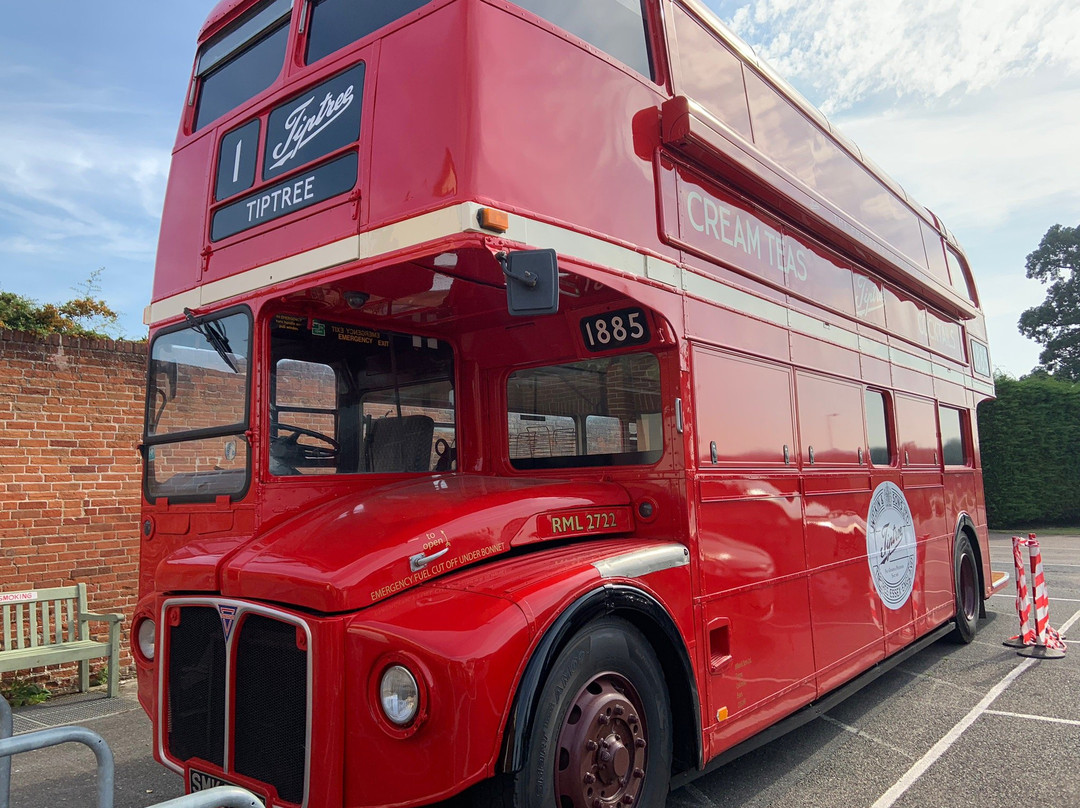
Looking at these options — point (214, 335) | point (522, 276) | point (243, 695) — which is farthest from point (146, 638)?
point (522, 276)

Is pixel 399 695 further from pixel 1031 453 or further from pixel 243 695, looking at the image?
pixel 1031 453

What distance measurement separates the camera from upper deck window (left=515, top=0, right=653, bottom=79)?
3340mm

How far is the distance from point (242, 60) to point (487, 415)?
2.36m

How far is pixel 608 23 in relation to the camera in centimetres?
364

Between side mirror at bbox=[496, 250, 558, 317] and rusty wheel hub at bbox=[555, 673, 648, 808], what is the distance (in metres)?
1.42

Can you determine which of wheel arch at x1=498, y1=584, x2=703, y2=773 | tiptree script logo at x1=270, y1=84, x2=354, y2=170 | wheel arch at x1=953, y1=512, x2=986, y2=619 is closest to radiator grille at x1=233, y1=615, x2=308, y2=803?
wheel arch at x1=498, y1=584, x2=703, y2=773

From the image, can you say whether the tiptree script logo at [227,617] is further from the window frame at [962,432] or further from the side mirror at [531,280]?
the window frame at [962,432]

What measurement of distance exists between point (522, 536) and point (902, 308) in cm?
505

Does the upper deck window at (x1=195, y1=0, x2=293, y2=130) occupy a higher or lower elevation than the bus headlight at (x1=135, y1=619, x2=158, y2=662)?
higher

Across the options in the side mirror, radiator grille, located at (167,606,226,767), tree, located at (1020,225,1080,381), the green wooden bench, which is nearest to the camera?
the side mirror

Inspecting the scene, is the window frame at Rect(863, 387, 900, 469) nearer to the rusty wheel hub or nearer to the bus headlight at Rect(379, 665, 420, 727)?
the rusty wheel hub

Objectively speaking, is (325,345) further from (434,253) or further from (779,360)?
(779,360)

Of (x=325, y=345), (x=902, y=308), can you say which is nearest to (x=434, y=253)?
(x=325, y=345)

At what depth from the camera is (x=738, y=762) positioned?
4363 millimetres
